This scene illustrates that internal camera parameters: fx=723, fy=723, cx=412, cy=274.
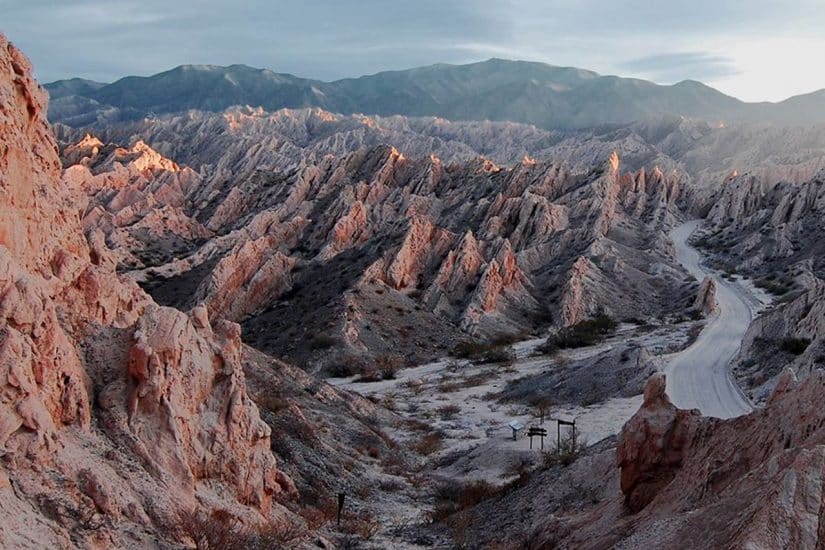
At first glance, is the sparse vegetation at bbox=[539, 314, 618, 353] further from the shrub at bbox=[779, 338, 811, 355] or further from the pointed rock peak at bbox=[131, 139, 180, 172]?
the pointed rock peak at bbox=[131, 139, 180, 172]

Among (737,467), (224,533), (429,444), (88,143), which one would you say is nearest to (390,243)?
(429,444)

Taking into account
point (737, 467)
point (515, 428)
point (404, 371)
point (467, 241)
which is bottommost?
point (404, 371)

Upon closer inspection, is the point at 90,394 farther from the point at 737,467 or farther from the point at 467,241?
the point at 467,241

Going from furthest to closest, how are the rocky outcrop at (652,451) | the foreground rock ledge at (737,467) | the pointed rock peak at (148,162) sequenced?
1. the pointed rock peak at (148,162)
2. the rocky outcrop at (652,451)
3. the foreground rock ledge at (737,467)

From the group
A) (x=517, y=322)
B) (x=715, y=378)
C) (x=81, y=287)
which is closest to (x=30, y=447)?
(x=81, y=287)

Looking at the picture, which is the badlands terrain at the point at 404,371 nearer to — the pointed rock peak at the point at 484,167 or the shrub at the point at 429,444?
the shrub at the point at 429,444

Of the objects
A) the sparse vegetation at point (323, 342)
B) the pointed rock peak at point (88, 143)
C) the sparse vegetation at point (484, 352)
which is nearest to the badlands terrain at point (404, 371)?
the sparse vegetation at point (484, 352)
